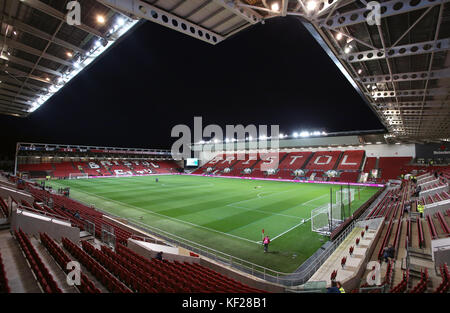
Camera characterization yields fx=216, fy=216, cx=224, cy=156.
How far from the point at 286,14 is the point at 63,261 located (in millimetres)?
9824

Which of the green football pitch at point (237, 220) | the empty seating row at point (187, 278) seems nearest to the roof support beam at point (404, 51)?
the green football pitch at point (237, 220)

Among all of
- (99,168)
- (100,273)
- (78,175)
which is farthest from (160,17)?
(99,168)

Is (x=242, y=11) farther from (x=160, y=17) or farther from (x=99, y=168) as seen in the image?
(x=99, y=168)

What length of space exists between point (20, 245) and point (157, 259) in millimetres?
4999

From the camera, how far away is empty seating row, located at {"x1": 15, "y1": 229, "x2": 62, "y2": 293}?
5.30m

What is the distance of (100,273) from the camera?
21.5 feet

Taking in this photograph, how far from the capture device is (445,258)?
27.9ft

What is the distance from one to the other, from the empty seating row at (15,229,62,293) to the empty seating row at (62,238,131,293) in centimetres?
122

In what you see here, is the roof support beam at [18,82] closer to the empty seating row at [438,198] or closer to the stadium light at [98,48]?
the stadium light at [98,48]

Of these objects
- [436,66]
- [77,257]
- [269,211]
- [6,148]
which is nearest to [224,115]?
[269,211]

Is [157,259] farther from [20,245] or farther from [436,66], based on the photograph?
[436,66]

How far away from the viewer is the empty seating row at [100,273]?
5.92 m

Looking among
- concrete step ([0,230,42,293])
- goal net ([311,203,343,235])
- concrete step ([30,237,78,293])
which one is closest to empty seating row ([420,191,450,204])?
goal net ([311,203,343,235])

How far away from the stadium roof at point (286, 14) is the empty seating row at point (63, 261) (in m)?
6.57
